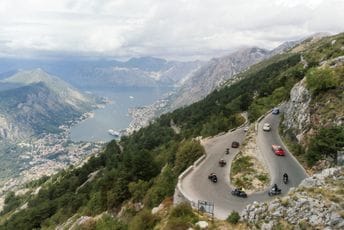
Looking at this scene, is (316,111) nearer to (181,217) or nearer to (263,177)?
(263,177)

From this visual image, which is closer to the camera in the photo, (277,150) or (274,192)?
(274,192)

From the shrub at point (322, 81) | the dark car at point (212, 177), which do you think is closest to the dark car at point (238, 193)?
the dark car at point (212, 177)

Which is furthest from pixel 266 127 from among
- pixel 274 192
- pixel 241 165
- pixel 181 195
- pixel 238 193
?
pixel 181 195

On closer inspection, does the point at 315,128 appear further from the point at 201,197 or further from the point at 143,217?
the point at 143,217

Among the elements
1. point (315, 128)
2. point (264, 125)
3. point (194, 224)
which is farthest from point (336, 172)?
point (264, 125)

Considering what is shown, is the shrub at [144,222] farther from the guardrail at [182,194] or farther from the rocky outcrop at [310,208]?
the rocky outcrop at [310,208]
